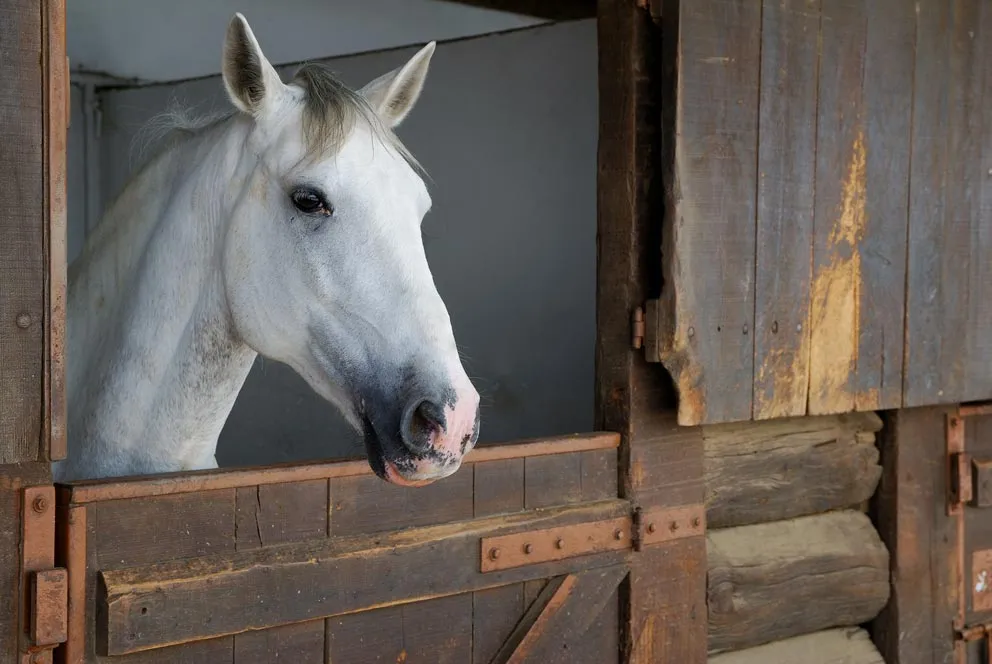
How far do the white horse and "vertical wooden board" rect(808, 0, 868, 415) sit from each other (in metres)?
1.04

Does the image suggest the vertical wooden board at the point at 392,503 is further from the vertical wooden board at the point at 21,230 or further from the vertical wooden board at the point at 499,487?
the vertical wooden board at the point at 21,230

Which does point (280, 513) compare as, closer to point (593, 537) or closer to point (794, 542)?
point (593, 537)

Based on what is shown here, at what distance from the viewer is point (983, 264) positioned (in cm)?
286

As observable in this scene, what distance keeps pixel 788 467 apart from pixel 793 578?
0.93ft

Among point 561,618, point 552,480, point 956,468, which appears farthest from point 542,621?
point 956,468

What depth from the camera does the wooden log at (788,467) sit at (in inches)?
103

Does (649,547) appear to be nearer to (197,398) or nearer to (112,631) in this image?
(197,398)

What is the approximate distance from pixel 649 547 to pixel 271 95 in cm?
130

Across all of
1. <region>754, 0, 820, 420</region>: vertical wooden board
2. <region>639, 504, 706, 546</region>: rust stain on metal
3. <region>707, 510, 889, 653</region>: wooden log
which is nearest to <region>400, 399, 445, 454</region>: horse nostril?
<region>639, 504, 706, 546</region>: rust stain on metal

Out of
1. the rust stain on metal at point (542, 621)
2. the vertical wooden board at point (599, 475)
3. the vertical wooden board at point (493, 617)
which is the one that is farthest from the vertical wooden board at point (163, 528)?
the vertical wooden board at point (599, 475)

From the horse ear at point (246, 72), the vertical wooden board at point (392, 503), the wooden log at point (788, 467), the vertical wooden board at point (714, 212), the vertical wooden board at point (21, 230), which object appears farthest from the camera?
the wooden log at point (788, 467)

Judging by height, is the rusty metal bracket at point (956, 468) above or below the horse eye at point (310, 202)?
below

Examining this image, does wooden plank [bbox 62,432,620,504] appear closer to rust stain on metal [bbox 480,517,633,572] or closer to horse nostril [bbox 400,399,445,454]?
rust stain on metal [bbox 480,517,633,572]

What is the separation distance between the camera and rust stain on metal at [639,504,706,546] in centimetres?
240
